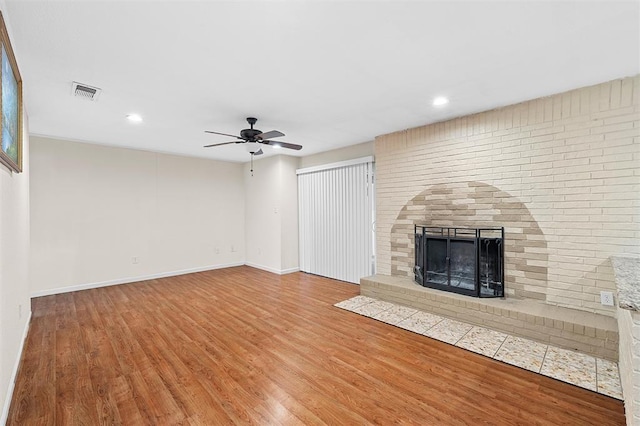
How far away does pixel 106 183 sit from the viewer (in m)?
5.25

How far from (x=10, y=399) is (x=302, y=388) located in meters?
2.16

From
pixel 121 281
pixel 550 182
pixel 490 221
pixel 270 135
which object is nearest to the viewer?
pixel 550 182

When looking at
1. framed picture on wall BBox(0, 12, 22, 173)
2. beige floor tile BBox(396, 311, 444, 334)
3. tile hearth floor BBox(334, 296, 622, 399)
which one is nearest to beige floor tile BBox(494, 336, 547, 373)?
tile hearth floor BBox(334, 296, 622, 399)

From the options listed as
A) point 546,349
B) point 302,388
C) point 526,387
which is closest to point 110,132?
point 302,388

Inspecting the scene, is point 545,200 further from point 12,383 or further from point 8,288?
point 12,383

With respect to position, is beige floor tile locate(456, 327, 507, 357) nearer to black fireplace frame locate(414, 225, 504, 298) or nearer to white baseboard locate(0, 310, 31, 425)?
black fireplace frame locate(414, 225, 504, 298)

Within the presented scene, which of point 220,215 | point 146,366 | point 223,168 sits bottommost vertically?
point 146,366

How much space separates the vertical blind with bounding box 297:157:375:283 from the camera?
5.12m

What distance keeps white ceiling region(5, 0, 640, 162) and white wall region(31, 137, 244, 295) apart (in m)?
1.57

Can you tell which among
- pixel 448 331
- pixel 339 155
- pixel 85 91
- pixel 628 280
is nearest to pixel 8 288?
pixel 85 91

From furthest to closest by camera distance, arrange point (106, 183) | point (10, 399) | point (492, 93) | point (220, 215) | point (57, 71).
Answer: point (220, 215) < point (106, 183) < point (492, 93) < point (57, 71) < point (10, 399)

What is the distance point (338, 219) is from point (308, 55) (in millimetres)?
3651

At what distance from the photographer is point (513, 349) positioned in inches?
108

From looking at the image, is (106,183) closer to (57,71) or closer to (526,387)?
(57,71)
